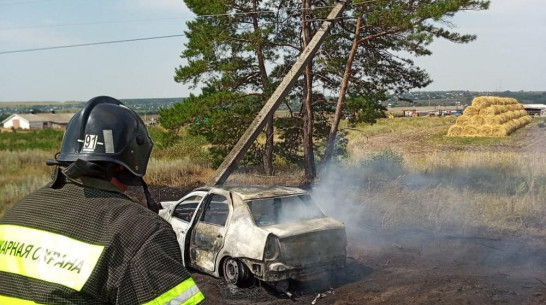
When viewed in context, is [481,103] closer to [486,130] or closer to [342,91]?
[486,130]

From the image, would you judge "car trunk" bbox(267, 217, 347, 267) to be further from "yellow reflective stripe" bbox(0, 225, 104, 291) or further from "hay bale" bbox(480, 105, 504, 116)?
"hay bale" bbox(480, 105, 504, 116)

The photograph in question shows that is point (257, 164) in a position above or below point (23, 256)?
below

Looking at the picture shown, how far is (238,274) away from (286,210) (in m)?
1.22

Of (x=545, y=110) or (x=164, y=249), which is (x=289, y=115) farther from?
(x=545, y=110)

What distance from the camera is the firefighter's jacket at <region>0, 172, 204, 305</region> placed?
1.72 metres

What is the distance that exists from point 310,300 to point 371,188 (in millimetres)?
8193

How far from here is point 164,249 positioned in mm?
1778

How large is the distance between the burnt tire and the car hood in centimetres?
69

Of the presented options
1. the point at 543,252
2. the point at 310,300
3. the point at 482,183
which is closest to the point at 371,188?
the point at 482,183

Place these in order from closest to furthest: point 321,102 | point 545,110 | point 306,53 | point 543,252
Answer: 1. point 543,252
2. point 306,53
3. point 321,102
4. point 545,110

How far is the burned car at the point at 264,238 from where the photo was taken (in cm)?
731

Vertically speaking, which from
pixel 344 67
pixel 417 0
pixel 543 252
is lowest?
pixel 543 252

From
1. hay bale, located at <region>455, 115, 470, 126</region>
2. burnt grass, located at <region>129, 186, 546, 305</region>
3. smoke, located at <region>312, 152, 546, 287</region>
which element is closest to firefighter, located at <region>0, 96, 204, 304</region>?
burnt grass, located at <region>129, 186, 546, 305</region>

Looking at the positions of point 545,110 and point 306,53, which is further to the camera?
point 545,110
